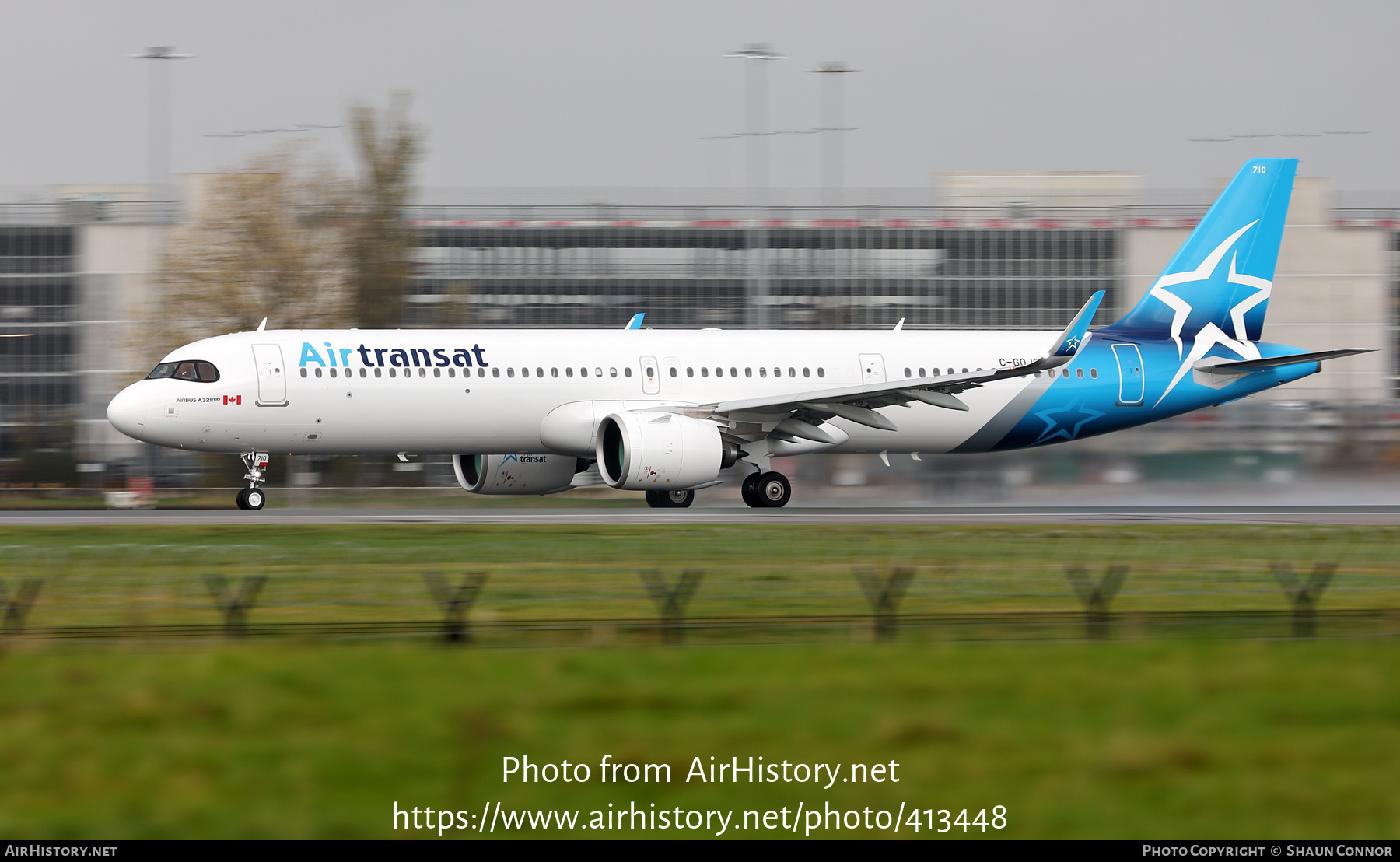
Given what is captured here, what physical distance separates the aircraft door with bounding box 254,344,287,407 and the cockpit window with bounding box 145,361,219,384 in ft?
2.78

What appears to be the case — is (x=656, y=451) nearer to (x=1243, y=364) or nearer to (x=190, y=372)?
(x=190, y=372)

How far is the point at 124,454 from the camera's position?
145ft

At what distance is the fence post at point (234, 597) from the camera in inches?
554

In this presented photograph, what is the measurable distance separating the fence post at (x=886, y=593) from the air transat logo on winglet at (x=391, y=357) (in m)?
17.3

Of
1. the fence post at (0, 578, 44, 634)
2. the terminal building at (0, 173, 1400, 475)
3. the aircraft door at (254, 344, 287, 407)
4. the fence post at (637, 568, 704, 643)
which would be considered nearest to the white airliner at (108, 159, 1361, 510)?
the aircraft door at (254, 344, 287, 407)

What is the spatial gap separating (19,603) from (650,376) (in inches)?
758

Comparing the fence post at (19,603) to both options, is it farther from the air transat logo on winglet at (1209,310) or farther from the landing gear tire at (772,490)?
the air transat logo on winglet at (1209,310)

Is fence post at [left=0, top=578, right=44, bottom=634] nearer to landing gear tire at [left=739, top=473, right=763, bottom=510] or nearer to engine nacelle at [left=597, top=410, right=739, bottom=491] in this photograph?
engine nacelle at [left=597, top=410, right=739, bottom=491]

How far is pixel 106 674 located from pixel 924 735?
6.11 m

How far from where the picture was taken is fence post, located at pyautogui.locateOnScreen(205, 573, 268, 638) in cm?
1407

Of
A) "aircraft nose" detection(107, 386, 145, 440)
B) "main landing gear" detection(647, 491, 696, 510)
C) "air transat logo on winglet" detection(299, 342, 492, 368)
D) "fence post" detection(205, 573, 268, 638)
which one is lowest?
"main landing gear" detection(647, 491, 696, 510)

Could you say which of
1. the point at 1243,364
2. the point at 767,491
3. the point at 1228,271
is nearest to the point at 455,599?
the point at 767,491

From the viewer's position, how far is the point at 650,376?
107 feet
